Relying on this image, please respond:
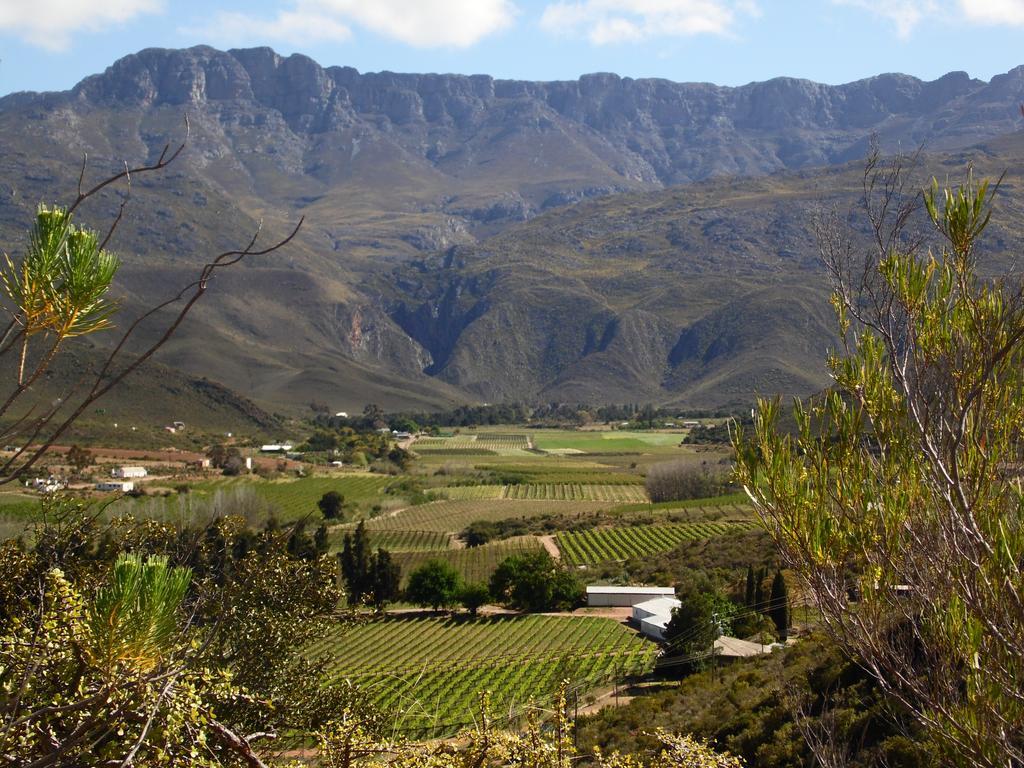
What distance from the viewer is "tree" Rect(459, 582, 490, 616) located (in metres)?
49.0

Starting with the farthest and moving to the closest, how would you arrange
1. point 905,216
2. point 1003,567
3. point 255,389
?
point 255,389, point 905,216, point 1003,567

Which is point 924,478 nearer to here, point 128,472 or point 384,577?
point 384,577

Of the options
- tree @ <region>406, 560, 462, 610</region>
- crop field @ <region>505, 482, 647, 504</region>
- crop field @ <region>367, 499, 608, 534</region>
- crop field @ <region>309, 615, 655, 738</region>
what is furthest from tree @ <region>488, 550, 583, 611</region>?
crop field @ <region>505, 482, 647, 504</region>

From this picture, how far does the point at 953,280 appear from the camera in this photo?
5410mm

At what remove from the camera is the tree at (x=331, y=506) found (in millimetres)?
72912

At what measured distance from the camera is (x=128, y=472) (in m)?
77.4

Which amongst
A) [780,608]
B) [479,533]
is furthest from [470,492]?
[780,608]

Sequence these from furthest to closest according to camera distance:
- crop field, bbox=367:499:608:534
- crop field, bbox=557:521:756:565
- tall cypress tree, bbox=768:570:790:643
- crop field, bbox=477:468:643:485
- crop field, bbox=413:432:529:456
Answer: crop field, bbox=413:432:529:456 → crop field, bbox=477:468:643:485 → crop field, bbox=367:499:608:534 → crop field, bbox=557:521:756:565 → tall cypress tree, bbox=768:570:790:643

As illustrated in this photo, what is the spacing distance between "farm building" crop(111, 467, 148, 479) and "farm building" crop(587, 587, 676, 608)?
43440 mm

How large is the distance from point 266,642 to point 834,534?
6.34m

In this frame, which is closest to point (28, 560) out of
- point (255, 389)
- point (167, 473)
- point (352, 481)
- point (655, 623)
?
point (655, 623)

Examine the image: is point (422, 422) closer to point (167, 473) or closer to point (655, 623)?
point (167, 473)

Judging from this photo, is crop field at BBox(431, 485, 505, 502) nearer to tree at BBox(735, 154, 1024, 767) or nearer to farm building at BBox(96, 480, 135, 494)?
farm building at BBox(96, 480, 135, 494)

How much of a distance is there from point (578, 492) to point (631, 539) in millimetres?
26307
